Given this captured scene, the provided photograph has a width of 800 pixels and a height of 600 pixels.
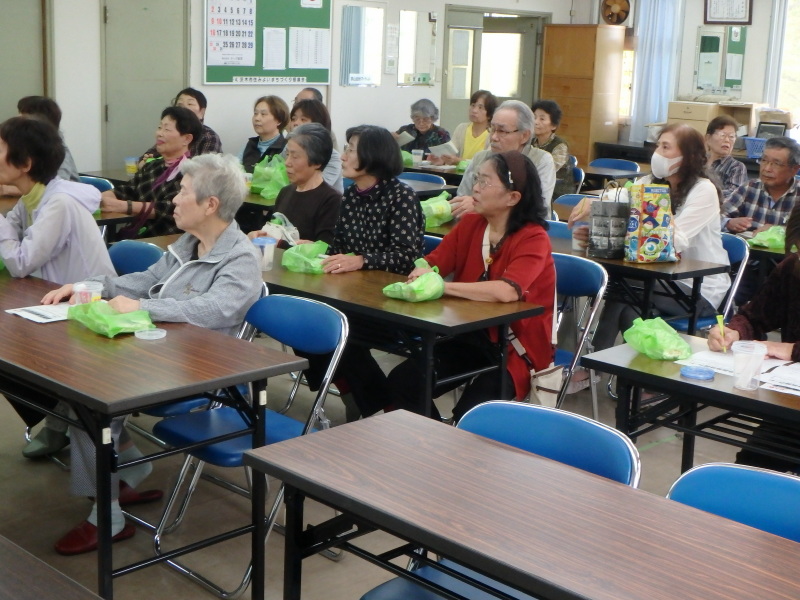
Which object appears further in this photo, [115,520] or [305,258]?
[305,258]

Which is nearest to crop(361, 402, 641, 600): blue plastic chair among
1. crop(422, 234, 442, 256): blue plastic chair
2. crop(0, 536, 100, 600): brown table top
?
crop(0, 536, 100, 600): brown table top

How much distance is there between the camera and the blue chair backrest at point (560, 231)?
179 inches

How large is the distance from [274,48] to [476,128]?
192cm

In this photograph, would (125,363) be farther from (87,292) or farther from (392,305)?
(392,305)

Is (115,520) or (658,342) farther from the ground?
(658,342)

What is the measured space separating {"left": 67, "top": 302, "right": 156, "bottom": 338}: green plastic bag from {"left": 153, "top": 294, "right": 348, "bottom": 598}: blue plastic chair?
29 centimetres

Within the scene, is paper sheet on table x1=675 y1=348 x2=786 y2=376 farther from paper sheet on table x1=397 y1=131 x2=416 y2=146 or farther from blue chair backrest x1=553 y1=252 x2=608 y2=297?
paper sheet on table x1=397 y1=131 x2=416 y2=146

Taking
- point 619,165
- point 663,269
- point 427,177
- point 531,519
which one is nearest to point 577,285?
point 663,269

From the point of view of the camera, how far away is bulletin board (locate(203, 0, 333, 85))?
7.99 meters

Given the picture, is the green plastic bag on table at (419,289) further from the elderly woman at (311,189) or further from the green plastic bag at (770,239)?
the green plastic bag at (770,239)

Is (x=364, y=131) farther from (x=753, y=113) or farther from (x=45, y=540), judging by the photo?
(x=753, y=113)

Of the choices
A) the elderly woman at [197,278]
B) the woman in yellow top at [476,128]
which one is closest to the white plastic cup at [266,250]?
the elderly woman at [197,278]

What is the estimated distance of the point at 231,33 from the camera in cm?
806

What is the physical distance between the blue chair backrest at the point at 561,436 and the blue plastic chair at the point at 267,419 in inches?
28.2
